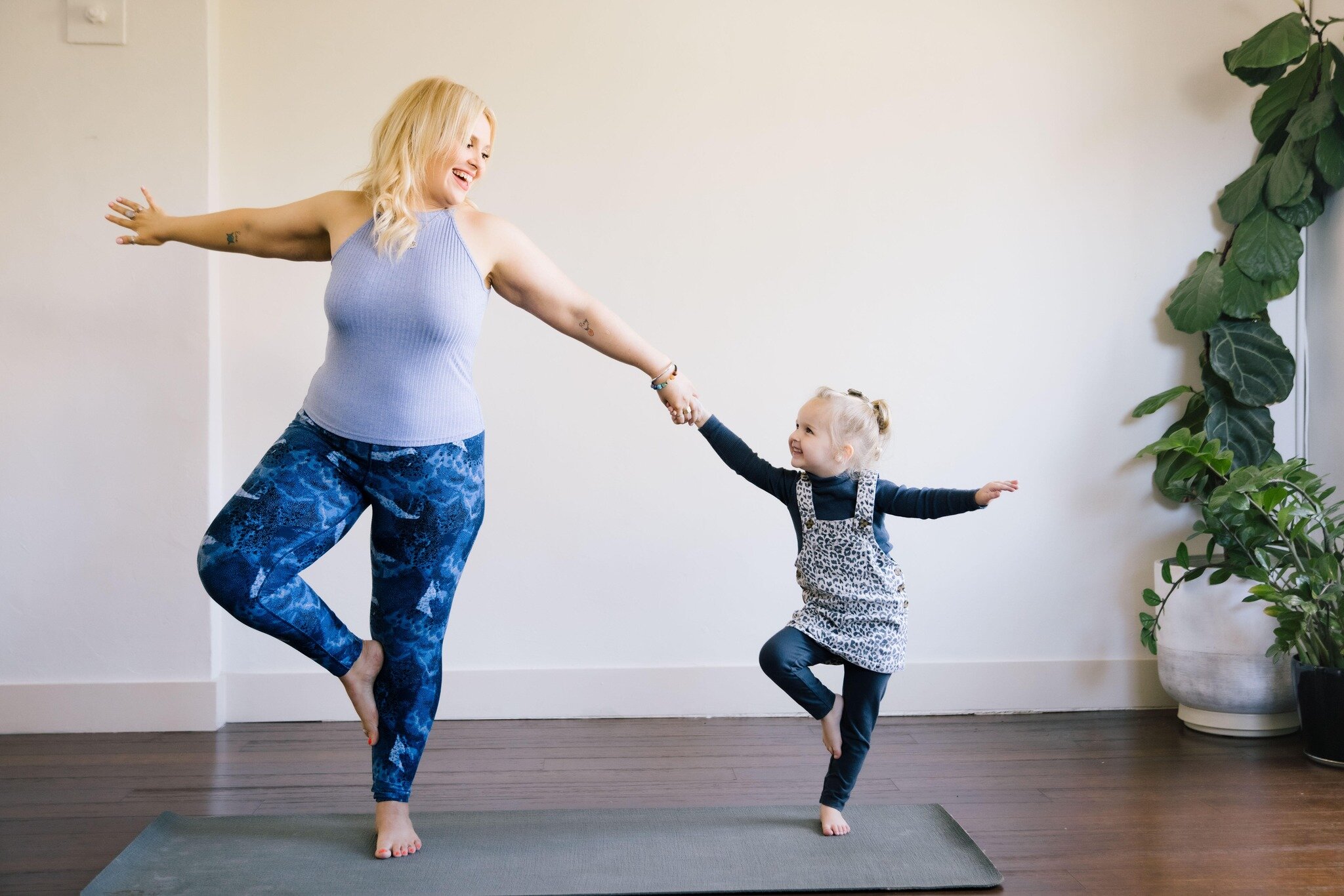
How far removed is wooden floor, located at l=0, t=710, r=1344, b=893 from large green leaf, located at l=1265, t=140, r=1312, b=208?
157 cm

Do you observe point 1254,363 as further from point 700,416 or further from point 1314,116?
point 700,416

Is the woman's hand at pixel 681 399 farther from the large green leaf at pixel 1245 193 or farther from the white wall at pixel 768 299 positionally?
the large green leaf at pixel 1245 193

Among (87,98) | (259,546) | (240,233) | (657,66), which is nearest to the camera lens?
(259,546)

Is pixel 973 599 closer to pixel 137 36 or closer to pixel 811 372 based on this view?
pixel 811 372

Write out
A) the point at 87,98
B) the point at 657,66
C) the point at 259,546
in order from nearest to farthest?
the point at 259,546 < the point at 87,98 < the point at 657,66

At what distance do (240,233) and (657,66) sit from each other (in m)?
1.49

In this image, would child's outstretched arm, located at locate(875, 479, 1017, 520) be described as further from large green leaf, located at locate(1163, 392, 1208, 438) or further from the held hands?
large green leaf, located at locate(1163, 392, 1208, 438)

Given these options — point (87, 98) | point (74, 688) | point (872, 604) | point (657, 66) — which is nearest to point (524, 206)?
point (657, 66)

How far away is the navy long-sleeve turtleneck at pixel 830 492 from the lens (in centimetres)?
219

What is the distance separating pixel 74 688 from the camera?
3.03 metres

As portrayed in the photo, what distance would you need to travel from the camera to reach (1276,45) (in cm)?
300

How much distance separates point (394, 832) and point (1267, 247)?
2.87 metres

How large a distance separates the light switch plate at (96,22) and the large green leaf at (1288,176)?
133 inches

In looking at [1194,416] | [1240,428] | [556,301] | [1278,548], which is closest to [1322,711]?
[1278,548]
